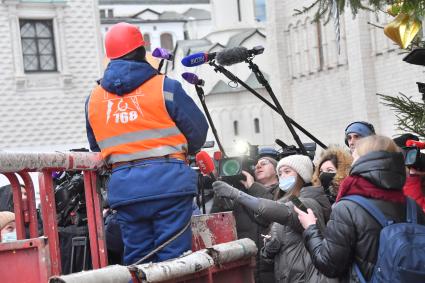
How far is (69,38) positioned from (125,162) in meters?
28.3

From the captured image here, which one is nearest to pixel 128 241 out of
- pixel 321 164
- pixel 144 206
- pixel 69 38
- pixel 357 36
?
pixel 144 206

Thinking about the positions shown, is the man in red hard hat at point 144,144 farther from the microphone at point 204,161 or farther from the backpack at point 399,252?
the backpack at point 399,252

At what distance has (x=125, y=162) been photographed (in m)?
4.24

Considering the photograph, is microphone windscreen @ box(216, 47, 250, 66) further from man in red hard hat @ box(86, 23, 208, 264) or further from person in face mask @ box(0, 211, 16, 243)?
person in face mask @ box(0, 211, 16, 243)

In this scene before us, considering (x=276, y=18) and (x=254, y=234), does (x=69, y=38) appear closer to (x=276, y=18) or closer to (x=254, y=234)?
(x=276, y=18)

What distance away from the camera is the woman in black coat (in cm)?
392

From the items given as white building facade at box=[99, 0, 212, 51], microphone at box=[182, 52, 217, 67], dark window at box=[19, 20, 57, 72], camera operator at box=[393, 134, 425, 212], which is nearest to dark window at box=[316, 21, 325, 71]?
dark window at box=[19, 20, 57, 72]

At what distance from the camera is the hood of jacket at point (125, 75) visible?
4312 millimetres

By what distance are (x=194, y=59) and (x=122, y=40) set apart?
1352 mm

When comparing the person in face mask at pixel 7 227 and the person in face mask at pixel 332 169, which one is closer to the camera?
the person in face mask at pixel 7 227

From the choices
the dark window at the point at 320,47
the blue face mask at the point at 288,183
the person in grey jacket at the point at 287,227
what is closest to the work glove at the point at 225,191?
the person in grey jacket at the point at 287,227

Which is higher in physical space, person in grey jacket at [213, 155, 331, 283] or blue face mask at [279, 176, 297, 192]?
blue face mask at [279, 176, 297, 192]

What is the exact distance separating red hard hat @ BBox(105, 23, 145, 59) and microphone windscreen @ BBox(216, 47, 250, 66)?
1632 mm

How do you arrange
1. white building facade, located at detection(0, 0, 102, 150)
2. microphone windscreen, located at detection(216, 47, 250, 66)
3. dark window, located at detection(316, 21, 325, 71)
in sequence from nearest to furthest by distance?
1. microphone windscreen, located at detection(216, 47, 250, 66)
2. white building facade, located at detection(0, 0, 102, 150)
3. dark window, located at detection(316, 21, 325, 71)
